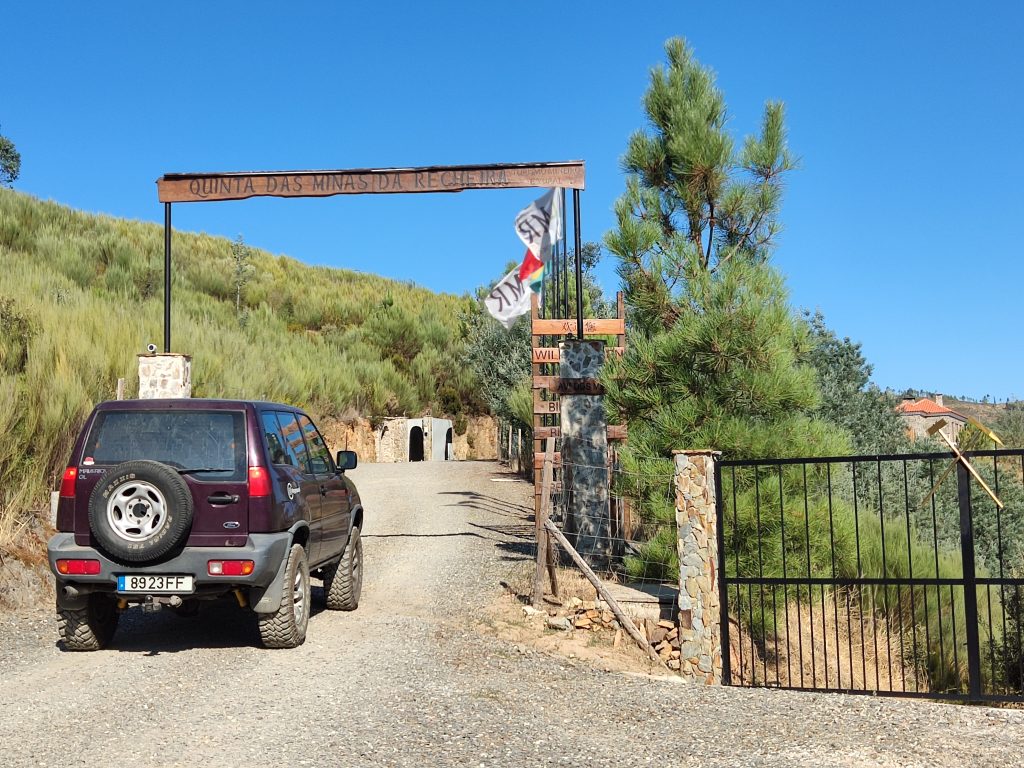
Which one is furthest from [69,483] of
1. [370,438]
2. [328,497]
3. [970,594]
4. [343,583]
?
[370,438]

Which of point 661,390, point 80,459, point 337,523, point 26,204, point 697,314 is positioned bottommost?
point 337,523

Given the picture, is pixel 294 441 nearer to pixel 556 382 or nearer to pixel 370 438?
pixel 556 382

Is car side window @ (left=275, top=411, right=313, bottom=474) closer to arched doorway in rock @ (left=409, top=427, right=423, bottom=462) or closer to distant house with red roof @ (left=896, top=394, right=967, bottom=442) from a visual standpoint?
arched doorway in rock @ (left=409, top=427, right=423, bottom=462)

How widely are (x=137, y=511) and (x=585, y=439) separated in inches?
223

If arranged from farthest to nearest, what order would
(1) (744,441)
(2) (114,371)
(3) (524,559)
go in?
(2) (114,371) < (3) (524,559) < (1) (744,441)

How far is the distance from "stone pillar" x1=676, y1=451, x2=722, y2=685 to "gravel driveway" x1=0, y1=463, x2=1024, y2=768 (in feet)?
1.63

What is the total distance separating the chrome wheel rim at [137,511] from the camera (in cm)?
670

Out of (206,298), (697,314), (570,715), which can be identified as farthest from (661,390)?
(206,298)

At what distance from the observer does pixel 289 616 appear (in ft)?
23.8

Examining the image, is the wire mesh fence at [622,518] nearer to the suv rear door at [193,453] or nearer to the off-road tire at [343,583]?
the off-road tire at [343,583]

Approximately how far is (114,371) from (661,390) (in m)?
8.24

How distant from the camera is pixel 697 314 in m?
10.3

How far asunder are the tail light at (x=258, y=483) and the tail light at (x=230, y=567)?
1.61ft

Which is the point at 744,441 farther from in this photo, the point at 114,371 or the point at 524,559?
the point at 114,371
